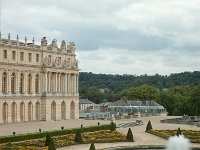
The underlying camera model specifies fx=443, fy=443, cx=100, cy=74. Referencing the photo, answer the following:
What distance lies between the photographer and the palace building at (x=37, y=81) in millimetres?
64125

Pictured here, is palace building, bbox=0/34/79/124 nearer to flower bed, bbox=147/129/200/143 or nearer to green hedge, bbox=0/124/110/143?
green hedge, bbox=0/124/110/143

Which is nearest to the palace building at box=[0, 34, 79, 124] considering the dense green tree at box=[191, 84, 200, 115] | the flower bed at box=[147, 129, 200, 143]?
the flower bed at box=[147, 129, 200, 143]

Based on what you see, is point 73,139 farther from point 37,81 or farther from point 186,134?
point 37,81

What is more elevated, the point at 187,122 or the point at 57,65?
the point at 57,65

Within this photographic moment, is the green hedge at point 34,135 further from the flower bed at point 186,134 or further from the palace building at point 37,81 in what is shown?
the palace building at point 37,81

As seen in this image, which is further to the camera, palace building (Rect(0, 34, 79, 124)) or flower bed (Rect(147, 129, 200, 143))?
palace building (Rect(0, 34, 79, 124))

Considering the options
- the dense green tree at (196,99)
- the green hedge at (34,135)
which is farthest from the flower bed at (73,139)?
the dense green tree at (196,99)

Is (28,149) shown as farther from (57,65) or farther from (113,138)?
(57,65)

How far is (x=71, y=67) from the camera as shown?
77250 mm

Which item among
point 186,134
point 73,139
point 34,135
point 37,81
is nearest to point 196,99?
point 37,81

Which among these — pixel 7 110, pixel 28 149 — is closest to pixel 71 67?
pixel 7 110

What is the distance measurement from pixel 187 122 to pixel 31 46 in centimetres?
2775

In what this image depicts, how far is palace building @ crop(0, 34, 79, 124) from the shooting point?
64.1m

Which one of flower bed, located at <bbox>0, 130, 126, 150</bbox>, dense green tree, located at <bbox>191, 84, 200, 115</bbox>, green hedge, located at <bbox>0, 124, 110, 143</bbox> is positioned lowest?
flower bed, located at <bbox>0, 130, 126, 150</bbox>
